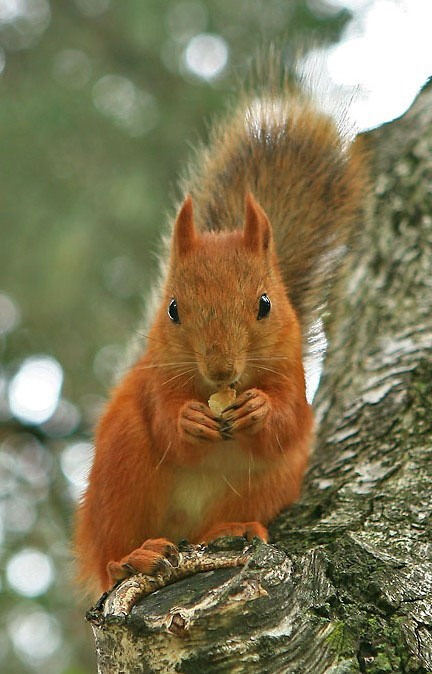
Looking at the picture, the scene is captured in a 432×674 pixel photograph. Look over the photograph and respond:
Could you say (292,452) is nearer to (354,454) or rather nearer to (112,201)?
(354,454)

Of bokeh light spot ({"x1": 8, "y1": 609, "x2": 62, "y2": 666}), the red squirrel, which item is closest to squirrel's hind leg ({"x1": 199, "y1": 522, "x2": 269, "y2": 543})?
the red squirrel

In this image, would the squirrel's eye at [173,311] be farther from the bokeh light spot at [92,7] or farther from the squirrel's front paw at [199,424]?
the bokeh light spot at [92,7]

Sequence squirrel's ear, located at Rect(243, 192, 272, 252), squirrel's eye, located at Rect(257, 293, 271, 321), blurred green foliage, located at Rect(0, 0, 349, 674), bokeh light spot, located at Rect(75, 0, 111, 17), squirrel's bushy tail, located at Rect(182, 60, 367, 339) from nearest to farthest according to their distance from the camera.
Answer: squirrel's eye, located at Rect(257, 293, 271, 321) < squirrel's ear, located at Rect(243, 192, 272, 252) < squirrel's bushy tail, located at Rect(182, 60, 367, 339) < blurred green foliage, located at Rect(0, 0, 349, 674) < bokeh light spot, located at Rect(75, 0, 111, 17)

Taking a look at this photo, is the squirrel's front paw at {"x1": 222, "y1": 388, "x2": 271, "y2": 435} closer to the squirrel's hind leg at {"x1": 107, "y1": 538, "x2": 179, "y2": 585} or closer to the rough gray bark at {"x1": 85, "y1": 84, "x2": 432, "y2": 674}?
the rough gray bark at {"x1": 85, "y1": 84, "x2": 432, "y2": 674}

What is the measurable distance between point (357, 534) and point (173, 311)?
30.9 inches

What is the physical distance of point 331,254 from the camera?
2.92 metres

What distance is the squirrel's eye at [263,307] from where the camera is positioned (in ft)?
7.45

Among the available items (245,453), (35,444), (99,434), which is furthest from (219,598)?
(35,444)

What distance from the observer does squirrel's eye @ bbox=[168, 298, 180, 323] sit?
2.28m

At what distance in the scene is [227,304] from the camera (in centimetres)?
218

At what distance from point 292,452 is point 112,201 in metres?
2.41

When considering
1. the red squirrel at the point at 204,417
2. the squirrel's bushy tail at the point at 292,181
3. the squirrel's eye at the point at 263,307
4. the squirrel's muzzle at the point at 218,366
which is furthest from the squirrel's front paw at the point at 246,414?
the squirrel's bushy tail at the point at 292,181

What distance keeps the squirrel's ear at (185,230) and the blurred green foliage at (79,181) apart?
5.40ft

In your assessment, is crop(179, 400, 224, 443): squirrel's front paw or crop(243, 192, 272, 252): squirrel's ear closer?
crop(179, 400, 224, 443): squirrel's front paw
